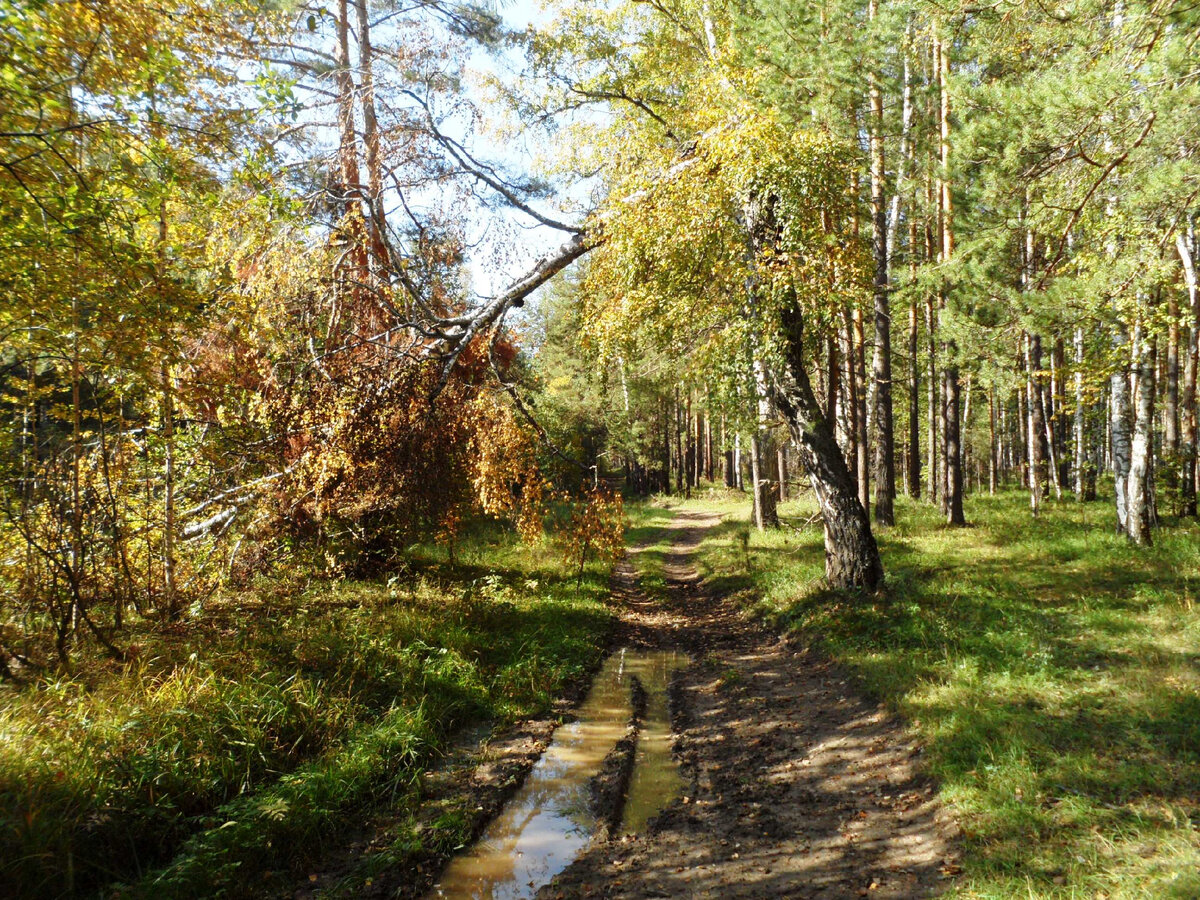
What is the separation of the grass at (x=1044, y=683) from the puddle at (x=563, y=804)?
2.22 m

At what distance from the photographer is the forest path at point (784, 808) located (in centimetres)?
412

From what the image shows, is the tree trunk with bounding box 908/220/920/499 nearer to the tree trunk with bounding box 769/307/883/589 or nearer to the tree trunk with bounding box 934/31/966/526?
the tree trunk with bounding box 934/31/966/526

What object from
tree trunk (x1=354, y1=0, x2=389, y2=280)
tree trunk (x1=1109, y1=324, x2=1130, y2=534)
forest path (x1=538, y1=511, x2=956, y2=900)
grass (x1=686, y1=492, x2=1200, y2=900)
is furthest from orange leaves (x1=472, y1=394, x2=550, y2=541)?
tree trunk (x1=1109, y1=324, x2=1130, y2=534)

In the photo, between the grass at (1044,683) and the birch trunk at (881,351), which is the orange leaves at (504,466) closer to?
the grass at (1044,683)

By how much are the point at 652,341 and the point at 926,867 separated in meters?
7.88

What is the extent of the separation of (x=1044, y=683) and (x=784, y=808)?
2.84 metres

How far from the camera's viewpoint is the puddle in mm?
4371

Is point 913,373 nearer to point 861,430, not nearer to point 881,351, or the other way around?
point 861,430

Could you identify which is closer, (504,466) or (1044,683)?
(1044,683)

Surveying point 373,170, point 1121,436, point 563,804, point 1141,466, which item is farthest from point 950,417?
point 563,804

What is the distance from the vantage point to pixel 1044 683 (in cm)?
597

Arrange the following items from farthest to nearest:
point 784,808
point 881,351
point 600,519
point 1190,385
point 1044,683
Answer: point 1190,385 → point 881,351 → point 600,519 → point 1044,683 → point 784,808

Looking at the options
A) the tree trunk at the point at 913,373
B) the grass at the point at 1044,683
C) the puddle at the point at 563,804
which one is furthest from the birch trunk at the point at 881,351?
the puddle at the point at 563,804

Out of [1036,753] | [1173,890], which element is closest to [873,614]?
[1036,753]
